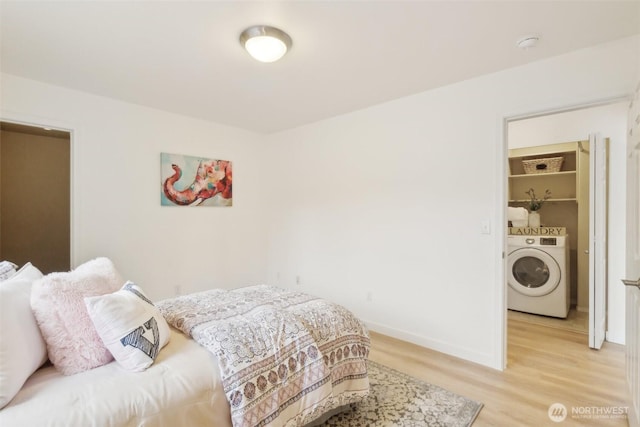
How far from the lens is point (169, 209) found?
3623mm

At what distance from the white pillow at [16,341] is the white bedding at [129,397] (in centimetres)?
5

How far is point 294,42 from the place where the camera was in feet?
6.88

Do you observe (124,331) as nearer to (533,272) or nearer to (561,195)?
(533,272)

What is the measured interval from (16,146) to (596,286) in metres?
6.75

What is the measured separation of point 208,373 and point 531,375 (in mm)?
2443

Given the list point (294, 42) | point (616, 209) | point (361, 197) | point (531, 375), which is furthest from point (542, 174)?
point (294, 42)

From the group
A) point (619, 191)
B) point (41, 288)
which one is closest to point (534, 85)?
point (619, 191)

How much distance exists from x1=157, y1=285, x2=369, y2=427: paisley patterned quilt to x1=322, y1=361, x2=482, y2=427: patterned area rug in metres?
0.17

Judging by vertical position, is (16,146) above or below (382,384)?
above

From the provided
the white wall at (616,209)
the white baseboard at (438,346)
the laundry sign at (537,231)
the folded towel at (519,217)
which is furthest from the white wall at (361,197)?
the folded towel at (519,217)

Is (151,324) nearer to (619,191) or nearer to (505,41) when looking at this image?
(505,41)

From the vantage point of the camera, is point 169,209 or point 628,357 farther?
point 169,209

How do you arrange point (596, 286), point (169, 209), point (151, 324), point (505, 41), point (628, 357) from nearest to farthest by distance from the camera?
point (151, 324)
point (628, 357)
point (505, 41)
point (596, 286)
point (169, 209)

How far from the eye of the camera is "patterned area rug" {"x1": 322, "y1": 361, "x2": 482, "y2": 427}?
1.88m
